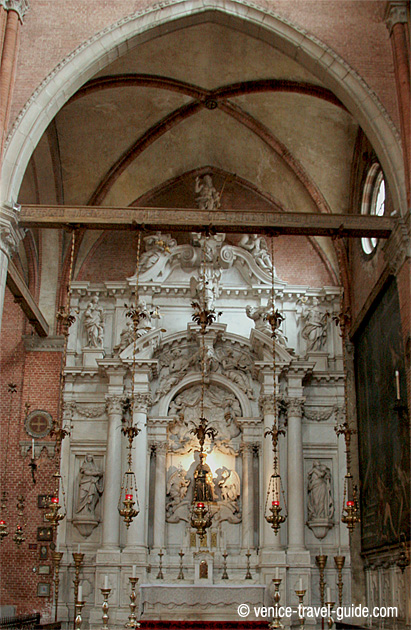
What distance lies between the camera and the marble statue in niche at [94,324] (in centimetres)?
1684

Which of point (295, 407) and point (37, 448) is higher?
point (295, 407)

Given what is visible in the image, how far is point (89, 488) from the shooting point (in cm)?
1576

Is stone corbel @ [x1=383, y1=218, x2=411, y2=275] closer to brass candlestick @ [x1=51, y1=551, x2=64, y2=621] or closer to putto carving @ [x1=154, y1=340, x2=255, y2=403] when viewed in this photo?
putto carving @ [x1=154, y1=340, x2=255, y2=403]

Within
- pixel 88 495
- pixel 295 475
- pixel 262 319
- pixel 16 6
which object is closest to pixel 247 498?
pixel 295 475

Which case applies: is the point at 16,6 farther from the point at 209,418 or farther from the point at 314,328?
the point at 209,418

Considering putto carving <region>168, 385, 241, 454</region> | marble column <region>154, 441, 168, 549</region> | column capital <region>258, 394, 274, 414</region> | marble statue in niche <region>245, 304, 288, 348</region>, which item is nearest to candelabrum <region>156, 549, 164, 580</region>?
marble column <region>154, 441, 168, 549</region>

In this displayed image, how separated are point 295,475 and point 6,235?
773 cm

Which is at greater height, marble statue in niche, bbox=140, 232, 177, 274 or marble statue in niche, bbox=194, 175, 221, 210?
marble statue in niche, bbox=194, 175, 221, 210

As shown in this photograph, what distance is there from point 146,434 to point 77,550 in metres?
2.62

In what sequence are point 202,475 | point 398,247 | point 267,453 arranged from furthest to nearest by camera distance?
point 267,453, point 202,475, point 398,247

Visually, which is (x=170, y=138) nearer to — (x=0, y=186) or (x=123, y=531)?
(x=0, y=186)

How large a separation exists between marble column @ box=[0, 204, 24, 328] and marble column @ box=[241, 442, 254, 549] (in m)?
6.90

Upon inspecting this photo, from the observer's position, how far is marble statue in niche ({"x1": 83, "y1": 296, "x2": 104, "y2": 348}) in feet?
55.3

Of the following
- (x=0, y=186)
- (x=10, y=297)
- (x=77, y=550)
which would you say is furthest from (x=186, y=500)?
(x=0, y=186)
